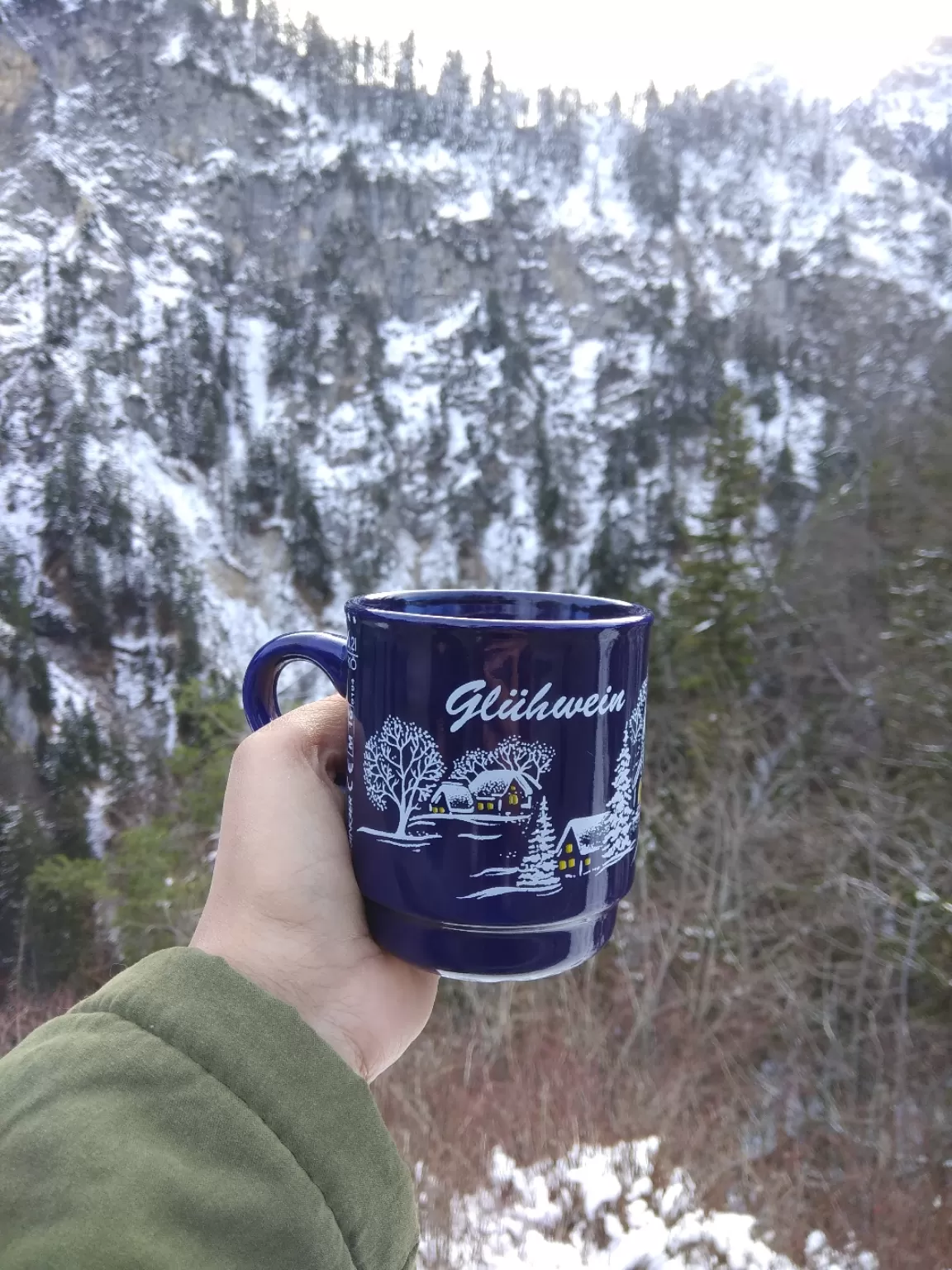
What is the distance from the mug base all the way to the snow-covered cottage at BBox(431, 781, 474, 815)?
0.09 metres

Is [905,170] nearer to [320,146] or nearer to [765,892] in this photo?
[765,892]

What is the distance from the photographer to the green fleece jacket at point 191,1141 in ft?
1.34

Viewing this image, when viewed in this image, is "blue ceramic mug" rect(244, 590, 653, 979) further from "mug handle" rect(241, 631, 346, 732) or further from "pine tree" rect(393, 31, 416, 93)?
"pine tree" rect(393, 31, 416, 93)

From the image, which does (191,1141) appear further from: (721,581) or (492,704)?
(721,581)

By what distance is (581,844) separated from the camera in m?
0.56

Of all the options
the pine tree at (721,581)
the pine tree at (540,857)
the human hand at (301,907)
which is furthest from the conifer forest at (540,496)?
the pine tree at (540,857)

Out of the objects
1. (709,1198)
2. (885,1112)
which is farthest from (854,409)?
(709,1198)

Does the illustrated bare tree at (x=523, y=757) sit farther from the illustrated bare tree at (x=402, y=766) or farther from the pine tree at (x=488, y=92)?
the pine tree at (x=488, y=92)

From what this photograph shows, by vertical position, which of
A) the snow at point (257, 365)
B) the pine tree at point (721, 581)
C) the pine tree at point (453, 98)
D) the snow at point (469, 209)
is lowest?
the pine tree at point (721, 581)

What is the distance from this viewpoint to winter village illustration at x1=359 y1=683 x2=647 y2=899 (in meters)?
0.53

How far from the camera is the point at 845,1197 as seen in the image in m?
3.94

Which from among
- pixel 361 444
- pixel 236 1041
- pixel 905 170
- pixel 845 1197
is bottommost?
pixel 845 1197

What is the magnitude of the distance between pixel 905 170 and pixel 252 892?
14.2 metres

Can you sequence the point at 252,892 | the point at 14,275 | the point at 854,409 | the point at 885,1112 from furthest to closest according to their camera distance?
the point at 854,409 < the point at 14,275 < the point at 885,1112 < the point at 252,892
